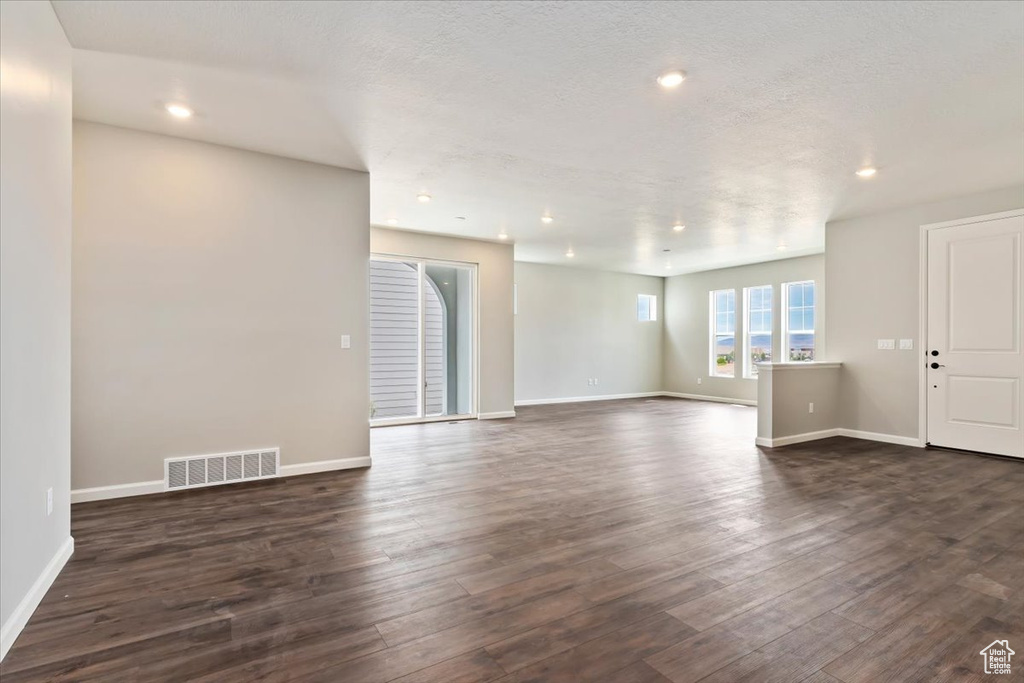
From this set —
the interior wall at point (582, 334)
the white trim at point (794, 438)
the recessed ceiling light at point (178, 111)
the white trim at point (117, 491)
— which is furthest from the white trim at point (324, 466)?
the interior wall at point (582, 334)

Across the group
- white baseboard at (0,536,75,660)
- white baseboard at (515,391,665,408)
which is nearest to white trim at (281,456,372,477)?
white baseboard at (0,536,75,660)

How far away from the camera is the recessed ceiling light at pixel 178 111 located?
330 centimetres

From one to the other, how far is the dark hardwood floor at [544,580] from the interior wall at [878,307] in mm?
1491

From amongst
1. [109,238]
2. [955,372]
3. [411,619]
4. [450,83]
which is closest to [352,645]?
[411,619]

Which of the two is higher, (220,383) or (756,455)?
(220,383)

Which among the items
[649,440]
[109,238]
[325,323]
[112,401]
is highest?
[109,238]

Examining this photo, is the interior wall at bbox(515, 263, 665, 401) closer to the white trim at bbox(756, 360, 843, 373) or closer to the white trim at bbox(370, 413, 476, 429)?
the white trim at bbox(370, 413, 476, 429)

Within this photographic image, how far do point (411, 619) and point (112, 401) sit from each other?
120 inches

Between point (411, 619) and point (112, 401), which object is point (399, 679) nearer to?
point (411, 619)

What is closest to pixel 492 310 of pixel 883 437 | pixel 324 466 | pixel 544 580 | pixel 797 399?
pixel 324 466

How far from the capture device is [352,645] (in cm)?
181

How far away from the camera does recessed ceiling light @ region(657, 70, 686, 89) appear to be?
2812mm

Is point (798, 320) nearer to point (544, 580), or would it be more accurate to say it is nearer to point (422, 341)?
point (422, 341)

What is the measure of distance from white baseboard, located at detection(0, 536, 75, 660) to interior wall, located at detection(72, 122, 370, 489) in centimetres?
126
